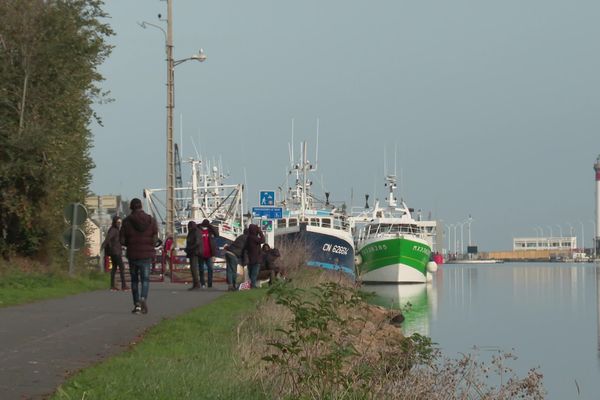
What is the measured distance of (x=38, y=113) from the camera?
35750 mm

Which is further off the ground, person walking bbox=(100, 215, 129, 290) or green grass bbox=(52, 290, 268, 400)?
person walking bbox=(100, 215, 129, 290)

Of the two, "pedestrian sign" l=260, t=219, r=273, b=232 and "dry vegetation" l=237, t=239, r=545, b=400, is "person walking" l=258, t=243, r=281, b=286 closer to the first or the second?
"dry vegetation" l=237, t=239, r=545, b=400

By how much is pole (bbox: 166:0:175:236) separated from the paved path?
14547 mm

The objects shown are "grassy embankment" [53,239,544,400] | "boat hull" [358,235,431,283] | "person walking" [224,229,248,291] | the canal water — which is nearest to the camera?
"grassy embankment" [53,239,544,400]

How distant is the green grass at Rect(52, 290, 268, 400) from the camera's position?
10555 mm

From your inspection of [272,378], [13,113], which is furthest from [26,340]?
[13,113]

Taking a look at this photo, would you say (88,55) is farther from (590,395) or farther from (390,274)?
(390,274)

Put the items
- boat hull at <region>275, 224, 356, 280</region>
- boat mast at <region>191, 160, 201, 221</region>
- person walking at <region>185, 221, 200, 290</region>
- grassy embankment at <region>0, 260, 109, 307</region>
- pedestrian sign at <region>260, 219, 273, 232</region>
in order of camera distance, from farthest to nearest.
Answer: boat mast at <region>191, 160, 201, 221</region> → boat hull at <region>275, 224, 356, 280</region> → pedestrian sign at <region>260, 219, 273, 232</region> → person walking at <region>185, 221, 200, 290</region> → grassy embankment at <region>0, 260, 109, 307</region>

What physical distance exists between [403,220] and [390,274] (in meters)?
4.92

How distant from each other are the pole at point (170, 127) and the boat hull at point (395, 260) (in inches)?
1488

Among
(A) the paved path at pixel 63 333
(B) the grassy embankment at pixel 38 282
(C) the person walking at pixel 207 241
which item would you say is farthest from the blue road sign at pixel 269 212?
(A) the paved path at pixel 63 333

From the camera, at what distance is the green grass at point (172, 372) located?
10.6 metres

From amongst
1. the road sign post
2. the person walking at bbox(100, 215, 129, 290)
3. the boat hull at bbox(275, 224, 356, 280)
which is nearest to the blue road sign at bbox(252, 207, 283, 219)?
the boat hull at bbox(275, 224, 356, 280)

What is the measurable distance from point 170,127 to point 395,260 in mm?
40040
